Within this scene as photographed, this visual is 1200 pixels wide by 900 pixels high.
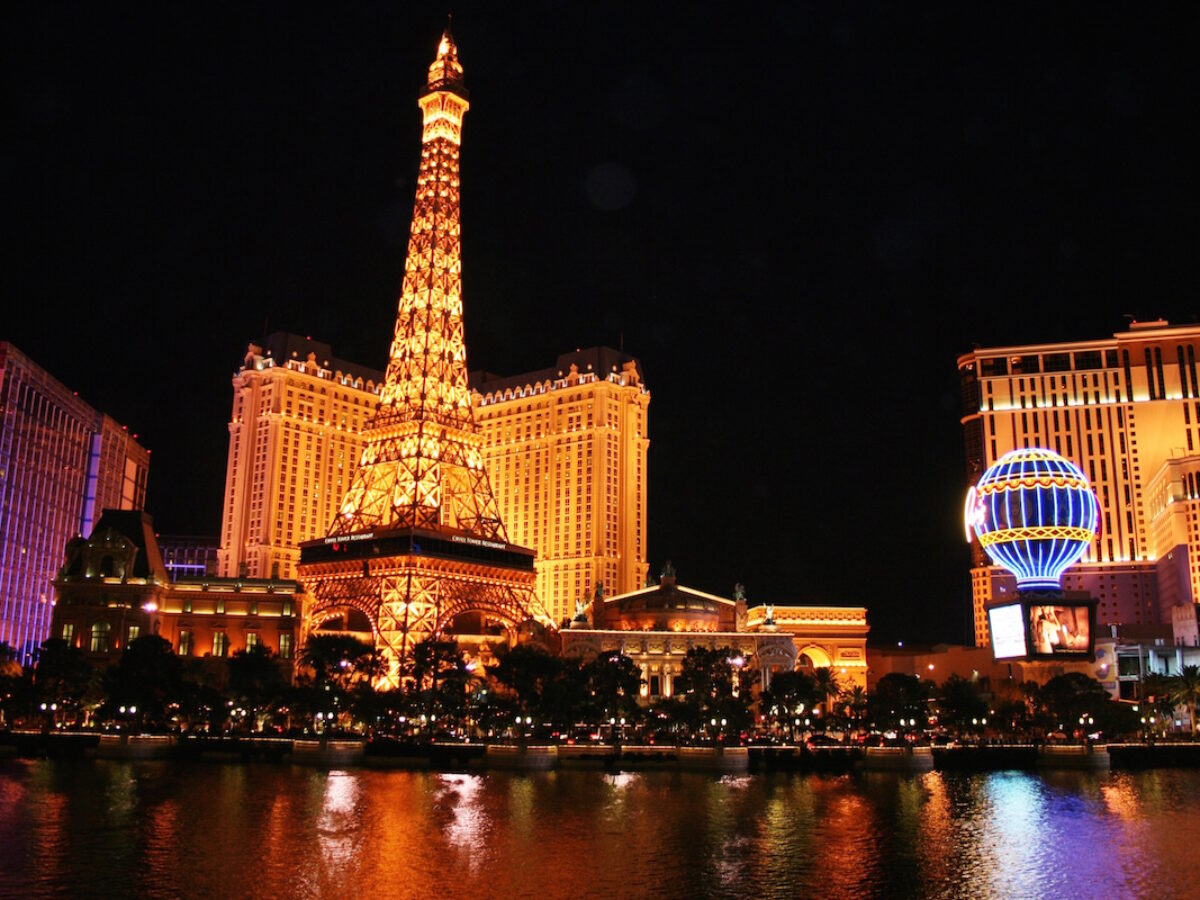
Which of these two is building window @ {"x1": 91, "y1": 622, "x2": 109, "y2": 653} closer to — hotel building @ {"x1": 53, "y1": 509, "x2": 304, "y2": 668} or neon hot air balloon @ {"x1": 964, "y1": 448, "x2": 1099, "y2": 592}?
hotel building @ {"x1": 53, "y1": 509, "x2": 304, "y2": 668}

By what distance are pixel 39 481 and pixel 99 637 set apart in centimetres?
3471

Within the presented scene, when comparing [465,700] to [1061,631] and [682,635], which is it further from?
[1061,631]

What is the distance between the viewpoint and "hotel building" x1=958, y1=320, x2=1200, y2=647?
472 ft

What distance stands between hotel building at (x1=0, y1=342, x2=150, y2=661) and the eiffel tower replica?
112 feet

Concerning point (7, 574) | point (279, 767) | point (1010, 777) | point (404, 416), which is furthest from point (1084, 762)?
point (7, 574)

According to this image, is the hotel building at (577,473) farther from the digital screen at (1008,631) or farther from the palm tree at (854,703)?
the digital screen at (1008,631)

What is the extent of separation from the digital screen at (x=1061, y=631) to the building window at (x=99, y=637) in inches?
3319

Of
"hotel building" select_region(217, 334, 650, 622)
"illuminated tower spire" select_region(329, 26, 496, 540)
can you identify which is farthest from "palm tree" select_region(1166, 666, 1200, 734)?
"hotel building" select_region(217, 334, 650, 622)

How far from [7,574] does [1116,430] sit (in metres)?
135

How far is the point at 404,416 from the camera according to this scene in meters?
106

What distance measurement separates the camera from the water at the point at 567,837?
33.5 meters

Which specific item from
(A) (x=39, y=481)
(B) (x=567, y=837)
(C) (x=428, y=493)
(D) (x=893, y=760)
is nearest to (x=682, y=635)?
(C) (x=428, y=493)

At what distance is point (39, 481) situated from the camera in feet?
414

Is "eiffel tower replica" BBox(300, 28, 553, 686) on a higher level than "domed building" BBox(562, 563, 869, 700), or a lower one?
higher
